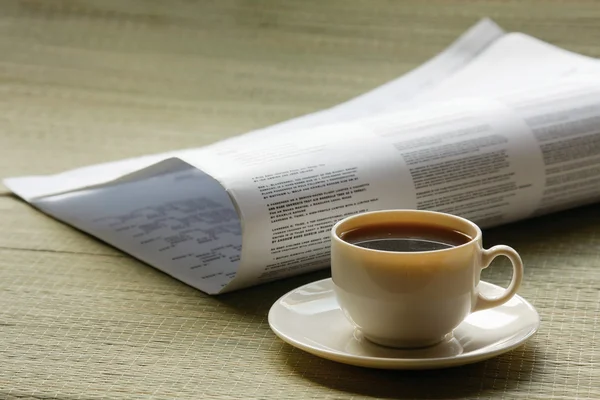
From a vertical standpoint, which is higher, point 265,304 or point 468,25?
point 468,25

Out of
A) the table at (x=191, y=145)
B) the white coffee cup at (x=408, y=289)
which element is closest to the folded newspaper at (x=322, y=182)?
the table at (x=191, y=145)

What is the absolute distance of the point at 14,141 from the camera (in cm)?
103

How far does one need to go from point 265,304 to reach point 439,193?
0.17m

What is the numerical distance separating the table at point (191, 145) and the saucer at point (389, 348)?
0.5 inches

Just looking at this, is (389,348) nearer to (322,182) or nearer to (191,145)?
(322,182)

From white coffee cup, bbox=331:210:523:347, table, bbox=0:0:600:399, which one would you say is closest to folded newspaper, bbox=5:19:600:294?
table, bbox=0:0:600:399

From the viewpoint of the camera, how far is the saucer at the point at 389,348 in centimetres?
49

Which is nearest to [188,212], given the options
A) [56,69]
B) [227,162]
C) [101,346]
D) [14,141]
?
[227,162]

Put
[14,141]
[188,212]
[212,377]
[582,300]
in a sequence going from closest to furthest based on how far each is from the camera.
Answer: [212,377]
[582,300]
[188,212]
[14,141]

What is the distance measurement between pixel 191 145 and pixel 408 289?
1.82ft

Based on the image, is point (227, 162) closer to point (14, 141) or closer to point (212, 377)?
point (212, 377)

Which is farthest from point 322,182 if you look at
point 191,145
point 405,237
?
point 191,145

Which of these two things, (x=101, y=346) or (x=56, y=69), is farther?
(x=56, y=69)

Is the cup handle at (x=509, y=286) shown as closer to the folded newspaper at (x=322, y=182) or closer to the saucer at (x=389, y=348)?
the saucer at (x=389, y=348)
